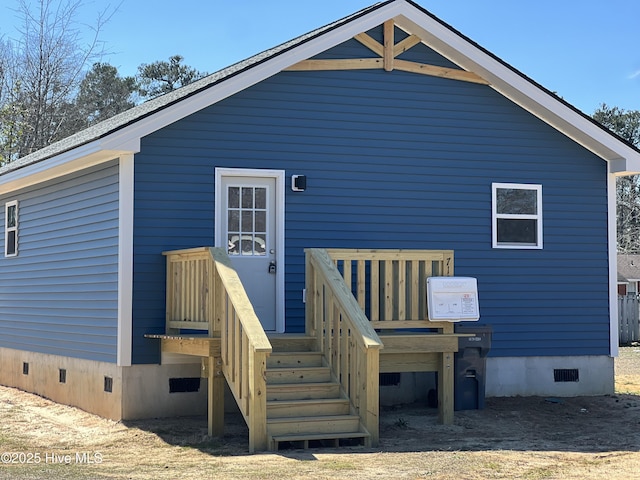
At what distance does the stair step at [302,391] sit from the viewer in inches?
401

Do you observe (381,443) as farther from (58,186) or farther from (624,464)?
(58,186)

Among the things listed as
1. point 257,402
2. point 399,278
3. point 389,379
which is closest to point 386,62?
point 399,278

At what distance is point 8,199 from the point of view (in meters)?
16.4

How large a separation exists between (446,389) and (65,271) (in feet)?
18.9

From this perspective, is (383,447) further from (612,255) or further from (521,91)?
(612,255)

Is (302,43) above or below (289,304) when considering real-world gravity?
above

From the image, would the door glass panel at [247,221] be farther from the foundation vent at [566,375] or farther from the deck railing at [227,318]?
the foundation vent at [566,375]

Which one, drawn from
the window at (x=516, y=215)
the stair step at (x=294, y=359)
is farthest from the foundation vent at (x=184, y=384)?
the window at (x=516, y=215)

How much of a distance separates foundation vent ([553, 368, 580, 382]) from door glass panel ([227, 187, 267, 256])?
4.67 metres

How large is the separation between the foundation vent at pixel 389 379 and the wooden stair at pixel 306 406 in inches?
94.6

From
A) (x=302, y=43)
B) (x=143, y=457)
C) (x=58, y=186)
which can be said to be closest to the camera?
(x=143, y=457)

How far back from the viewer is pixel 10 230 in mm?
16250

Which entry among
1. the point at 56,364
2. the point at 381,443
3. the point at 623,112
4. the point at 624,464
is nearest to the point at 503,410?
the point at 381,443

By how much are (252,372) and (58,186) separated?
594 cm
